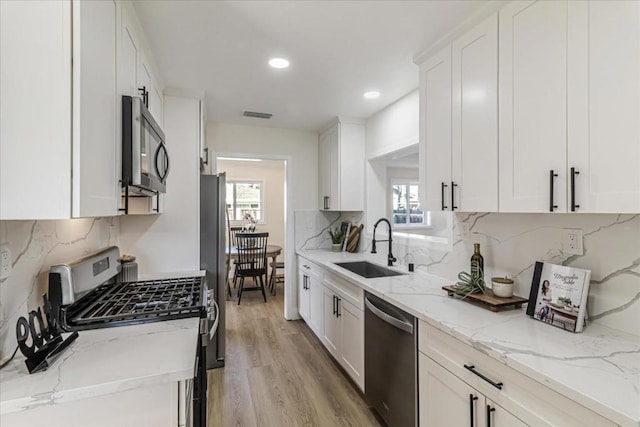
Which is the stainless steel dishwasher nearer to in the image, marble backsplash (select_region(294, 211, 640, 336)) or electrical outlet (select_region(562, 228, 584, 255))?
marble backsplash (select_region(294, 211, 640, 336))

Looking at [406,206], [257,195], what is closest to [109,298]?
[406,206]

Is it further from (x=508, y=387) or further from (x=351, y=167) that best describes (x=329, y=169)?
(x=508, y=387)

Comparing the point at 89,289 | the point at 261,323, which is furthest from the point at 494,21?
the point at 261,323

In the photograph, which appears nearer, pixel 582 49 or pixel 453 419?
pixel 582 49

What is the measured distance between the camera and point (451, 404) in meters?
1.41

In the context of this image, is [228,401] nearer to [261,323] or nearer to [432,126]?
[261,323]

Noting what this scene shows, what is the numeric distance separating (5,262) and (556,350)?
200cm

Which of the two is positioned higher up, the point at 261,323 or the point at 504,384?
the point at 504,384

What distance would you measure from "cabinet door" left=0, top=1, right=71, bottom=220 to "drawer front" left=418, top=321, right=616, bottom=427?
5.05 feet

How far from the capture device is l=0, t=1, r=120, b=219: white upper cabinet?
0.88 meters

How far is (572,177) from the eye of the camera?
3.98 feet

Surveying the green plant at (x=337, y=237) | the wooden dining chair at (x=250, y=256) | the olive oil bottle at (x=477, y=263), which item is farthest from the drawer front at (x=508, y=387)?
the wooden dining chair at (x=250, y=256)

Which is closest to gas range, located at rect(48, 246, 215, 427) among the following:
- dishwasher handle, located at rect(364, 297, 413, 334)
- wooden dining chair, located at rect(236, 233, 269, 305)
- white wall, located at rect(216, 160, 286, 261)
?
dishwasher handle, located at rect(364, 297, 413, 334)

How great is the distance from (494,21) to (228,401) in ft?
9.59
